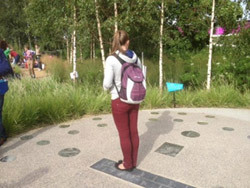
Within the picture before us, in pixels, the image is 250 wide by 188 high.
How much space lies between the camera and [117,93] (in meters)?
2.54

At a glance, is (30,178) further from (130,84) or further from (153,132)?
(153,132)

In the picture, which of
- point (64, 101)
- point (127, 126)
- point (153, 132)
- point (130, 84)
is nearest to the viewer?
point (130, 84)

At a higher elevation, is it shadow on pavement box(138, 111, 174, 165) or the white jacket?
the white jacket

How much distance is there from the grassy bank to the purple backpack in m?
2.75

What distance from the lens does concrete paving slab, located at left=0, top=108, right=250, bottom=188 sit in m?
2.66

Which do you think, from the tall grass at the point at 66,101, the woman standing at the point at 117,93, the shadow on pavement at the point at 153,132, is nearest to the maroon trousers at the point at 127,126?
the woman standing at the point at 117,93

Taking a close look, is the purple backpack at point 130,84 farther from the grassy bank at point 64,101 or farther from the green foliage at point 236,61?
the green foliage at point 236,61

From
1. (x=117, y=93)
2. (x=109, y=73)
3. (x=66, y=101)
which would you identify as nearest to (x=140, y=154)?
(x=117, y=93)

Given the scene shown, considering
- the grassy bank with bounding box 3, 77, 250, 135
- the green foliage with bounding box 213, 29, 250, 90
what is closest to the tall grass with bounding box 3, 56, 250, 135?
the grassy bank with bounding box 3, 77, 250, 135

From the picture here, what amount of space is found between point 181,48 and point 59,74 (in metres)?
7.87

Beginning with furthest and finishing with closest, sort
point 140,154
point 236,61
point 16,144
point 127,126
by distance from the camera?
point 236,61 → point 16,144 → point 140,154 → point 127,126

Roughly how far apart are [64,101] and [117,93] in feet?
10.3

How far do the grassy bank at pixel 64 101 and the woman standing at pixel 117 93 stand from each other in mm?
2565

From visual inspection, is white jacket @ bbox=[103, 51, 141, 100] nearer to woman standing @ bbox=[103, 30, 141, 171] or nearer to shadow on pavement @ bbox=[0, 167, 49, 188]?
woman standing @ bbox=[103, 30, 141, 171]
